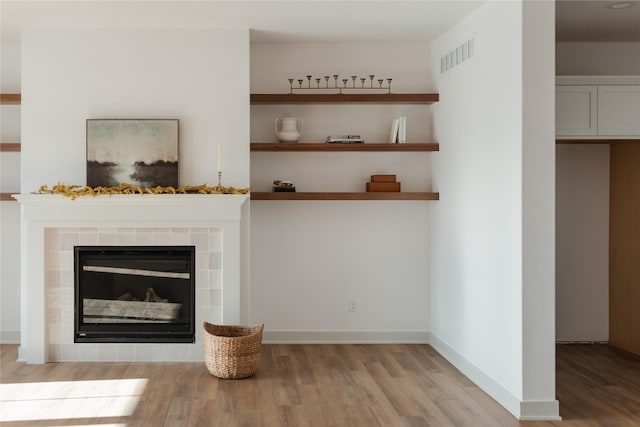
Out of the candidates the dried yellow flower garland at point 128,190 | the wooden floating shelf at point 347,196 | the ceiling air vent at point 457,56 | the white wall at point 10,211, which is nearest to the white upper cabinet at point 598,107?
the ceiling air vent at point 457,56

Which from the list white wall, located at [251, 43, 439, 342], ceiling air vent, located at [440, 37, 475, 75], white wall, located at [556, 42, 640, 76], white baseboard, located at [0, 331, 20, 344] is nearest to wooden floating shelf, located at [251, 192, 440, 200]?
white wall, located at [251, 43, 439, 342]

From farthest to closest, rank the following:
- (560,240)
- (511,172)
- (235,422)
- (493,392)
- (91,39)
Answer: (560,240) → (91,39) → (493,392) → (511,172) → (235,422)

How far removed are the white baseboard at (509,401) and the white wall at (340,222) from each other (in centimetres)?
103

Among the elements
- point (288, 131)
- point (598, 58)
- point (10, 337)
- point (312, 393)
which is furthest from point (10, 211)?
point (598, 58)

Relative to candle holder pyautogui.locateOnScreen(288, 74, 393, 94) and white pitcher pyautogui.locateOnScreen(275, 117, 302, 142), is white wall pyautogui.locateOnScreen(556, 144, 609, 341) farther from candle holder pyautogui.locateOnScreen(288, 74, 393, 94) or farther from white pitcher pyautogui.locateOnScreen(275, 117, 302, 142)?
white pitcher pyautogui.locateOnScreen(275, 117, 302, 142)

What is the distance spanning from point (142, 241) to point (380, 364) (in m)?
2.05

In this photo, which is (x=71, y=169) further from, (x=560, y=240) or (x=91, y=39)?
(x=560, y=240)

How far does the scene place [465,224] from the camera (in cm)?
478

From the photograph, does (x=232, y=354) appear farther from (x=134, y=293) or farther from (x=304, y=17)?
(x=304, y=17)

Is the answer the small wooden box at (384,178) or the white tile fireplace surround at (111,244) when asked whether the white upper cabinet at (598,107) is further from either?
the white tile fireplace surround at (111,244)

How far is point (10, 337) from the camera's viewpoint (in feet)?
18.3

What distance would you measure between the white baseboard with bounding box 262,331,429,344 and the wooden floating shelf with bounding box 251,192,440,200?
120cm

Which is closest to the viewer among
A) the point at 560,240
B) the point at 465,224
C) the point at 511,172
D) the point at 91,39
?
the point at 511,172

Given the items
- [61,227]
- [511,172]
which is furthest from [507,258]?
[61,227]
